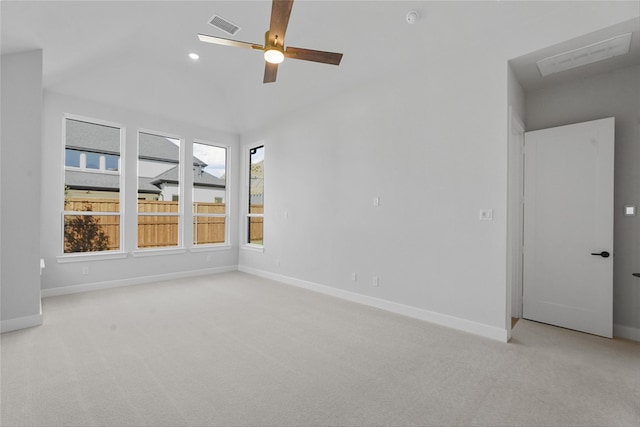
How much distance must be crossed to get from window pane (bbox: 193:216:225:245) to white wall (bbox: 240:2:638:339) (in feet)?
7.63

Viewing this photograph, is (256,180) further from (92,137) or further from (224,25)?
(224,25)

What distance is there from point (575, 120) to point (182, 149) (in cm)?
624

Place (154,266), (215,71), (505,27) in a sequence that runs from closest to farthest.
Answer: (505,27), (215,71), (154,266)

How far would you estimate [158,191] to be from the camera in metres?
5.72

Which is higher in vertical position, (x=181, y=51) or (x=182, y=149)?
(x=181, y=51)

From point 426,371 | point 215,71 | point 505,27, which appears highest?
point 215,71

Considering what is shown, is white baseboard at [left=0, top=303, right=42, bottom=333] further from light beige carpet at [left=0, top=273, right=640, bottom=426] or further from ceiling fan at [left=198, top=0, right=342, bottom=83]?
ceiling fan at [left=198, top=0, right=342, bottom=83]

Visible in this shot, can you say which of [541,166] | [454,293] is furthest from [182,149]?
[541,166]

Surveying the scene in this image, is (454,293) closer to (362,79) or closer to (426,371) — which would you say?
(426,371)

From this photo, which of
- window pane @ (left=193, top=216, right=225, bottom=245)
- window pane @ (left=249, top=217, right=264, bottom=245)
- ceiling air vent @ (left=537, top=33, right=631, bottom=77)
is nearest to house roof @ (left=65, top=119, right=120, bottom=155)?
window pane @ (left=193, top=216, right=225, bottom=245)

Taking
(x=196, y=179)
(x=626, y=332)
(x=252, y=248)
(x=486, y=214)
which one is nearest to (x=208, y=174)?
(x=196, y=179)

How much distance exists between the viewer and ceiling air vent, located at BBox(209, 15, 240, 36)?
3558 millimetres

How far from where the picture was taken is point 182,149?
5.95m

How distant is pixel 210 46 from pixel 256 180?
2.82m
